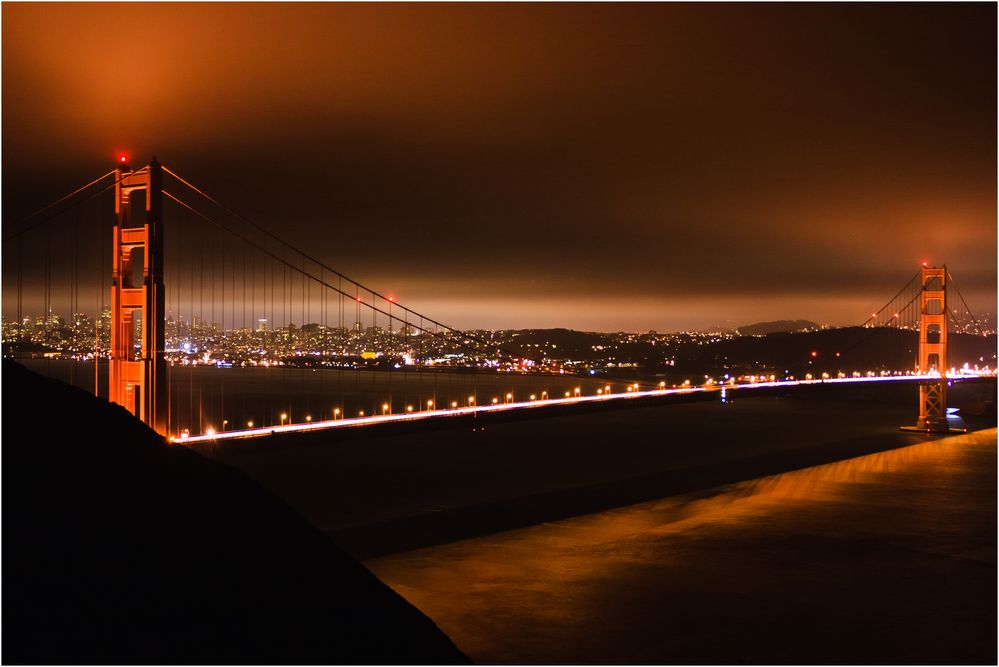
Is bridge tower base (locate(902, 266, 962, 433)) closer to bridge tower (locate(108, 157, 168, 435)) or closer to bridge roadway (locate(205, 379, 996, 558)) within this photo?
bridge roadway (locate(205, 379, 996, 558))

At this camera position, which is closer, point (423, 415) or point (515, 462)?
point (423, 415)

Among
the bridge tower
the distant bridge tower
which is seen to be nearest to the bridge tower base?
the distant bridge tower

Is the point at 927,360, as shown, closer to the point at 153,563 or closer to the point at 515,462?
the point at 515,462

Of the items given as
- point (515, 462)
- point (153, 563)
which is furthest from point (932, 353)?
point (153, 563)

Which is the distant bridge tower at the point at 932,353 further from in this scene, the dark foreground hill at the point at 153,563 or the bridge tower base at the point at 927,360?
the dark foreground hill at the point at 153,563

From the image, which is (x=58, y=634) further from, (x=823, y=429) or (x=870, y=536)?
(x=823, y=429)

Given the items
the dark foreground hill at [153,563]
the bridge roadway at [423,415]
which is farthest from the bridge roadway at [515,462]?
the dark foreground hill at [153,563]

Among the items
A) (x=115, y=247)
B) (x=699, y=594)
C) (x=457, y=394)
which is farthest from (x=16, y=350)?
(x=457, y=394)
